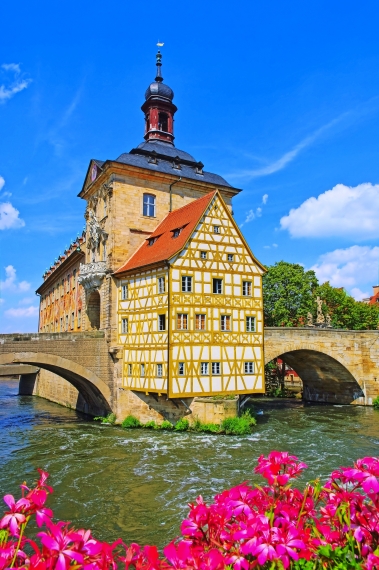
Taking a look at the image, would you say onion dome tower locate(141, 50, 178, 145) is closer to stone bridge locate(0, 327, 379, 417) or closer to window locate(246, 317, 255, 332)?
stone bridge locate(0, 327, 379, 417)

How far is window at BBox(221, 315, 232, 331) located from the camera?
2073cm

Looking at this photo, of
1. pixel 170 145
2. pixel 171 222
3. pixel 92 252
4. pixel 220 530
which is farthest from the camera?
pixel 170 145

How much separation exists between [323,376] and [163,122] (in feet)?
65.8

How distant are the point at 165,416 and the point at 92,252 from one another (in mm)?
10492

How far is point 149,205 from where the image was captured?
24.7 meters

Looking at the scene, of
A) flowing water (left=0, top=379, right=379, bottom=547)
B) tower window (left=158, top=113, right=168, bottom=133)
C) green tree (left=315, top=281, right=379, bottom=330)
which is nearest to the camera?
flowing water (left=0, top=379, right=379, bottom=547)

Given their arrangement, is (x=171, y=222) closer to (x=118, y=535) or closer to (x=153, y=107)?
(x=153, y=107)

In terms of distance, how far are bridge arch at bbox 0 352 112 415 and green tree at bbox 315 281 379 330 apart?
22.1 metres

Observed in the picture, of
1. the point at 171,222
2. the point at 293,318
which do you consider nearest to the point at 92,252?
the point at 171,222

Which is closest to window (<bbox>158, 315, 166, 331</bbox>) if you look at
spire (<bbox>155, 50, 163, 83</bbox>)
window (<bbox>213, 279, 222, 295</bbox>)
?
window (<bbox>213, 279, 222, 295</bbox>)

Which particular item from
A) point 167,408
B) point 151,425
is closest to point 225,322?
point 167,408

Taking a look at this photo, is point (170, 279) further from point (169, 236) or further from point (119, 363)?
point (119, 363)

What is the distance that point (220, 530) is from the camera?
283cm

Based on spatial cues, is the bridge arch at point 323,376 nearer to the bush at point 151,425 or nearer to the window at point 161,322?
the bush at point 151,425
